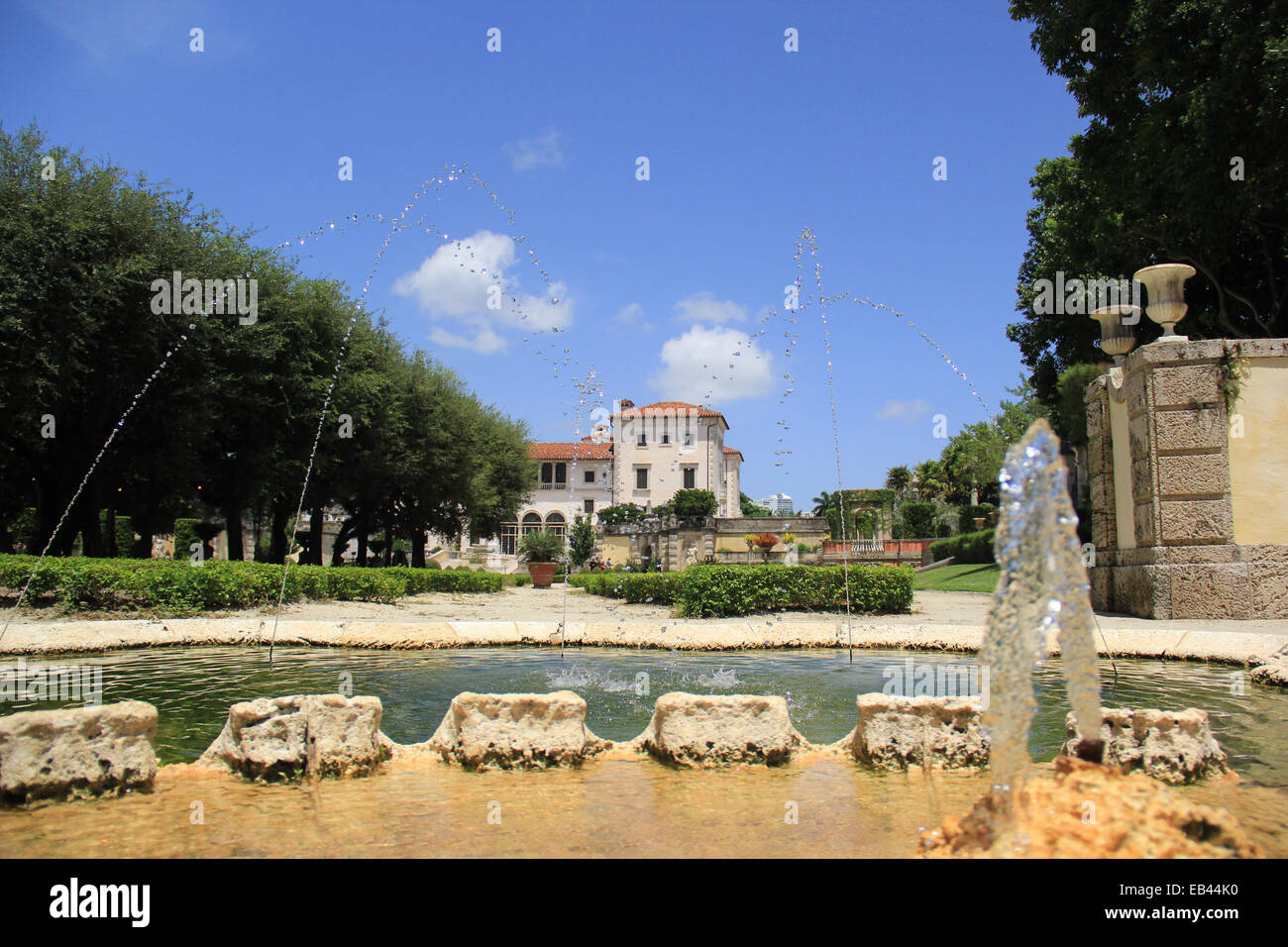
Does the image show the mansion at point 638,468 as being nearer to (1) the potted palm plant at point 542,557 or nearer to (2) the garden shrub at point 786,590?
(1) the potted palm plant at point 542,557

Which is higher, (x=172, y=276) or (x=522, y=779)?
(x=172, y=276)

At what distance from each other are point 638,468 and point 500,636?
6530cm

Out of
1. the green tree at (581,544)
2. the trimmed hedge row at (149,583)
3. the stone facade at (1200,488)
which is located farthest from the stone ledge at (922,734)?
the green tree at (581,544)

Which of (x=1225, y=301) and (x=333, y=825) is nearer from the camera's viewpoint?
(x=333, y=825)

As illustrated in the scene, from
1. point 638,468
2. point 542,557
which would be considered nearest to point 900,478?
point 638,468

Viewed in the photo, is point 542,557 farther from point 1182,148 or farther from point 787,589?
point 1182,148

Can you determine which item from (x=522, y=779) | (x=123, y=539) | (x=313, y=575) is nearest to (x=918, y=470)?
(x=123, y=539)

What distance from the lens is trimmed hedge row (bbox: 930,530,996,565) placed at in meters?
35.3

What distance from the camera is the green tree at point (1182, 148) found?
14.0 meters

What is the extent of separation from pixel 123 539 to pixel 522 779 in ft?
149

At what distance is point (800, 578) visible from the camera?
14695mm

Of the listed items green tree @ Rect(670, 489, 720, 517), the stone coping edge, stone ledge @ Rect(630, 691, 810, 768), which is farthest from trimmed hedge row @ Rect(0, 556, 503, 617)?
green tree @ Rect(670, 489, 720, 517)
